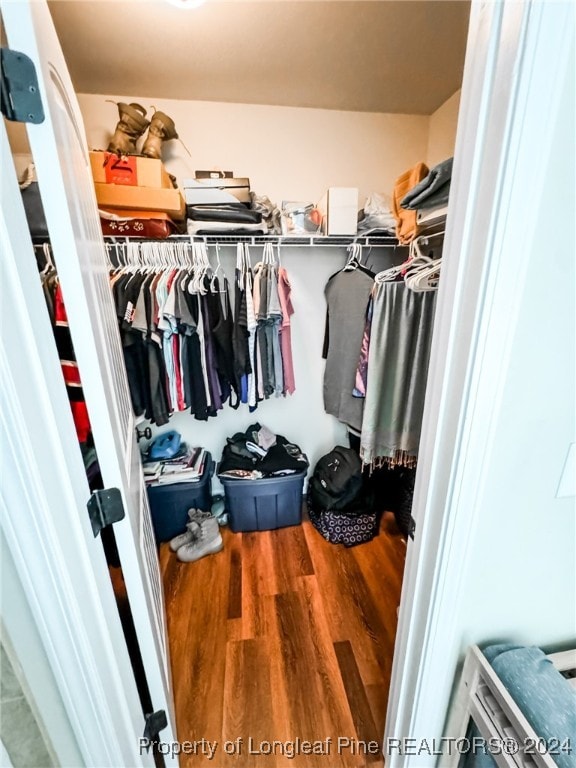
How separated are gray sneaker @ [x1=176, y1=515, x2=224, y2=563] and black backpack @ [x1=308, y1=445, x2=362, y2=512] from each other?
2.11ft

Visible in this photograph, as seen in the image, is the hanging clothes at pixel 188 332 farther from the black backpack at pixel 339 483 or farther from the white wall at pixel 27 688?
the white wall at pixel 27 688

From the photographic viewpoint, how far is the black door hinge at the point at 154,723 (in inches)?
34.8

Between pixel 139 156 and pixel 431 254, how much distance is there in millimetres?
1562

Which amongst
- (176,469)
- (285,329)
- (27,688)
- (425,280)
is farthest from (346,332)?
(27,688)

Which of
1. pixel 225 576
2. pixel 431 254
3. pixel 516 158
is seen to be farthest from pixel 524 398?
pixel 225 576

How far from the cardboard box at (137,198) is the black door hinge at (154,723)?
6.24ft

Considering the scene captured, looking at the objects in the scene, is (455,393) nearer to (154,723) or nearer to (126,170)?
(154,723)

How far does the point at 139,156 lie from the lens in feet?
4.93

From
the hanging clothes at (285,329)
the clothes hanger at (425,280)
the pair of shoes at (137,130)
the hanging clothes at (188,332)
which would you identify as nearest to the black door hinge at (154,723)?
the hanging clothes at (188,332)

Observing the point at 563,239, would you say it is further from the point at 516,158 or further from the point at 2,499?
the point at 2,499

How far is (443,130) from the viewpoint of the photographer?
5.74 ft

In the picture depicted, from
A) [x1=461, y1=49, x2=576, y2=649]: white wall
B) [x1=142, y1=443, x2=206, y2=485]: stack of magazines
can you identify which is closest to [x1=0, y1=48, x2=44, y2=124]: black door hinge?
[x1=461, y1=49, x2=576, y2=649]: white wall

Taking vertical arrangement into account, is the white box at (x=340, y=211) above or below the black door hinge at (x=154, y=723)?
above

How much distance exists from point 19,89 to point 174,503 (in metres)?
1.86
